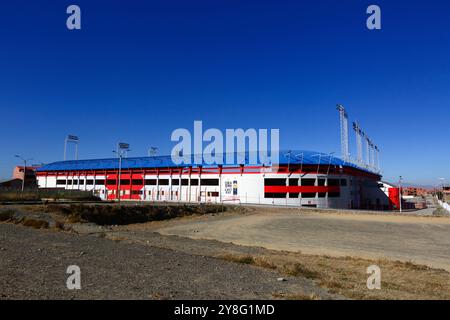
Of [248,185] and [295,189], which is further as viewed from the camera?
[248,185]

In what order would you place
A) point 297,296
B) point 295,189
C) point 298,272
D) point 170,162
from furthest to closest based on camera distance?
point 170,162 < point 295,189 < point 298,272 < point 297,296

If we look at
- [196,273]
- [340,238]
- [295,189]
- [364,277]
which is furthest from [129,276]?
[295,189]

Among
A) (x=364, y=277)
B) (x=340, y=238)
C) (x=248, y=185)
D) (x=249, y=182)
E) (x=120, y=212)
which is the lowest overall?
(x=340, y=238)

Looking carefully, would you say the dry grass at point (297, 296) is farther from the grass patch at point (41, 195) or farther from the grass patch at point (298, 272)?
the grass patch at point (41, 195)

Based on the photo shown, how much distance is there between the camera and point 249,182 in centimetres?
7519

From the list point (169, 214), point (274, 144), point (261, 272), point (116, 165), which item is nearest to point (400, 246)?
point (261, 272)

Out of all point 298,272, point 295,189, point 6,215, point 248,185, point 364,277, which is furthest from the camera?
point 248,185

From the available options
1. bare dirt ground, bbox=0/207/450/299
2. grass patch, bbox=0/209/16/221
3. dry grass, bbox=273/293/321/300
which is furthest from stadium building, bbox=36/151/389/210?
dry grass, bbox=273/293/321/300

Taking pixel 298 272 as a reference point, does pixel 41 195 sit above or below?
above

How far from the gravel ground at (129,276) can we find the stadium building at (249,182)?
153 ft

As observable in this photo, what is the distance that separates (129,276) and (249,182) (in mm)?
64663

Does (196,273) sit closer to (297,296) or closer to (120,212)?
(297,296)

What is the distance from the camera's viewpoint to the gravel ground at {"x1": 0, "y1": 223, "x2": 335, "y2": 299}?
902 centimetres

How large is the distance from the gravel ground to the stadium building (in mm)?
46642
